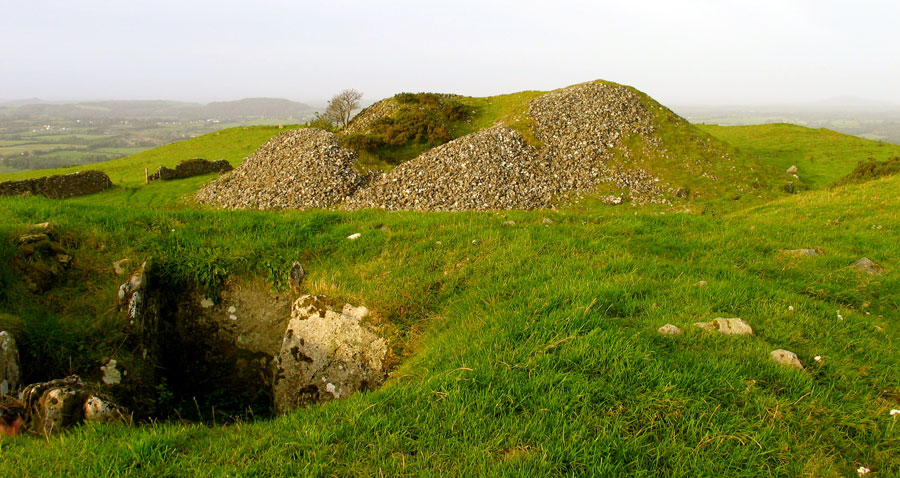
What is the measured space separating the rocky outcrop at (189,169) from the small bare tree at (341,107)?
10.6m

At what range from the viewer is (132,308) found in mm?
6332

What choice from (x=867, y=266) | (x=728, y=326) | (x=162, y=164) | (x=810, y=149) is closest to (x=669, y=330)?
(x=728, y=326)

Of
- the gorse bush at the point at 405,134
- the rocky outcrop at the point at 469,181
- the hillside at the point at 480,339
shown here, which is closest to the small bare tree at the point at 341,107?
the gorse bush at the point at 405,134

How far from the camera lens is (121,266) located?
721cm

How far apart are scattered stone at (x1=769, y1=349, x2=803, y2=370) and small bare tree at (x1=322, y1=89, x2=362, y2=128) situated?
3926cm

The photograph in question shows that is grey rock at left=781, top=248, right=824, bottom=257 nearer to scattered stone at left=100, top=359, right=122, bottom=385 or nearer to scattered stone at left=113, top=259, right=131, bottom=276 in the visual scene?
scattered stone at left=100, top=359, right=122, bottom=385

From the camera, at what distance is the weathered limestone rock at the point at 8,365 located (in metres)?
4.80

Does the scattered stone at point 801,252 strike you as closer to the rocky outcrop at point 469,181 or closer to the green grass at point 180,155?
the rocky outcrop at point 469,181

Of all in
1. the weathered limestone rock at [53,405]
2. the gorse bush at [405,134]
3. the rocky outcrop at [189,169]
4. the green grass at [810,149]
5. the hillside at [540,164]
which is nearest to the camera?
the weathered limestone rock at [53,405]

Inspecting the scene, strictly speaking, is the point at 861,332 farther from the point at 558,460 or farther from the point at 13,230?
the point at 13,230

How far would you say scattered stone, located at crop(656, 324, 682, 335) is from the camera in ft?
15.7

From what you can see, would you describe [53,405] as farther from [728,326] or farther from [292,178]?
[292,178]

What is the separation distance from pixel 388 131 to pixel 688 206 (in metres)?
19.0

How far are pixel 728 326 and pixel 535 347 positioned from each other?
2.34m
